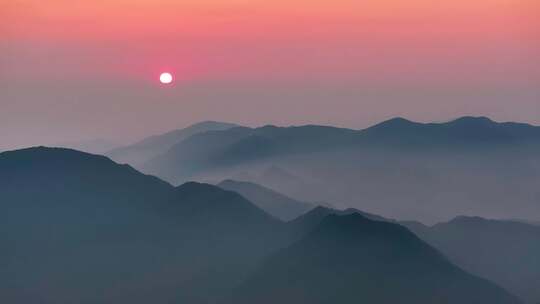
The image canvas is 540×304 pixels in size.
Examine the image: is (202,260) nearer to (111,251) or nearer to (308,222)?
(111,251)

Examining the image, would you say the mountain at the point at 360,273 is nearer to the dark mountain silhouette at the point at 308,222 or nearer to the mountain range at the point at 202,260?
the mountain range at the point at 202,260

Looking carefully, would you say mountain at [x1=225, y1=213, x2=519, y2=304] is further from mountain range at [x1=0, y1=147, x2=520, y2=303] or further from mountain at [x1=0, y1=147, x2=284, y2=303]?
mountain at [x1=0, y1=147, x2=284, y2=303]

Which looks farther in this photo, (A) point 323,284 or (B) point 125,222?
(B) point 125,222

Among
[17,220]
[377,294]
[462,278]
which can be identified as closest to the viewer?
[377,294]

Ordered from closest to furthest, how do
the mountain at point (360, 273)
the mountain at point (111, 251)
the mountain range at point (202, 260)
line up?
the mountain at point (360, 273), the mountain range at point (202, 260), the mountain at point (111, 251)

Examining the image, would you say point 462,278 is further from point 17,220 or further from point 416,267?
point 17,220

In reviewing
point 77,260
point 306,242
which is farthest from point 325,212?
point 77,260

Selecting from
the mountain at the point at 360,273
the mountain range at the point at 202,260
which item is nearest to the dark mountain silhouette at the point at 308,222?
the mountain range at the point at 202,260
